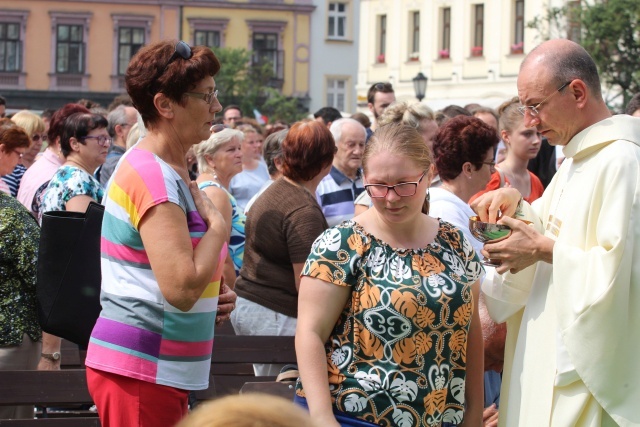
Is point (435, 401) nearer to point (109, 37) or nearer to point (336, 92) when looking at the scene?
point (109, 37)

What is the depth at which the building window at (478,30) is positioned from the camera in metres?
42.2

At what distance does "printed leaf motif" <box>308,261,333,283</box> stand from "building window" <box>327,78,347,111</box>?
5207 centimetres

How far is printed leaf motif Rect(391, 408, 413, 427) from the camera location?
3.66 meters

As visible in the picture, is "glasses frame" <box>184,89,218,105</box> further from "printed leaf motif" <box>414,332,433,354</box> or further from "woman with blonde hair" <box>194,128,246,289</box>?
"woman with blonde hair" <box>194,128,246,289</box>

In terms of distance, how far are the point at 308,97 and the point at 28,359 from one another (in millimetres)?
50414

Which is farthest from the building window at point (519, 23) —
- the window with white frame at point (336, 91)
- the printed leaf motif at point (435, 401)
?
the printed leaf motif at point (435, 401)

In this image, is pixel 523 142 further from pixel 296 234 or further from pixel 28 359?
pixel 28 359

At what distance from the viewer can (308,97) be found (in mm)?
55188

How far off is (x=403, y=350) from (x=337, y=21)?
53883mm

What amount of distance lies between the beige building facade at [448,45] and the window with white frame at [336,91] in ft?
25.6

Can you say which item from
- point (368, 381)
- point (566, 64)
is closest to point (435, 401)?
point (368, 381)

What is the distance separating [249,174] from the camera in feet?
34.3

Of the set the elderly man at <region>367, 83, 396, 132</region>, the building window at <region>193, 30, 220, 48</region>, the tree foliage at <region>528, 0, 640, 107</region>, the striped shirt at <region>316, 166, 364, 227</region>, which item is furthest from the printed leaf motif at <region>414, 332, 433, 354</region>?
the building window at <region>193, 30, 220, 48</region>

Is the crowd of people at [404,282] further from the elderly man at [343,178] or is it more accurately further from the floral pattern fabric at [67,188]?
the elderly man at [343,178]
